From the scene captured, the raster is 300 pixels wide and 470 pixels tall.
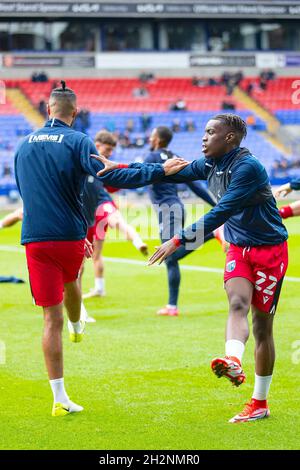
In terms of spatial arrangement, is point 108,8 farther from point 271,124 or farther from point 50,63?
point 271,124

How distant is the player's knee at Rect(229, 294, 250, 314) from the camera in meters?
6.30

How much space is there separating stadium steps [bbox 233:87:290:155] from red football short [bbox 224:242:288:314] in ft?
125

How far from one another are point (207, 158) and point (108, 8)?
145ft

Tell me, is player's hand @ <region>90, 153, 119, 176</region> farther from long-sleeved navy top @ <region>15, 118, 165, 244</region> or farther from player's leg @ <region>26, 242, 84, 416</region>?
player's leg @ <region>26, 242, 84, 416</region>

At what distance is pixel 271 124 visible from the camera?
47.2 meters

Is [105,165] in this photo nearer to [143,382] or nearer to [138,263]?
[143,382]

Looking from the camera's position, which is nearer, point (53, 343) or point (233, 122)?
point (233, 122)

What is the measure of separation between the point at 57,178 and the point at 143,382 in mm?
2148

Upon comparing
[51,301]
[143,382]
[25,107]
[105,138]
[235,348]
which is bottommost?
[25,107]

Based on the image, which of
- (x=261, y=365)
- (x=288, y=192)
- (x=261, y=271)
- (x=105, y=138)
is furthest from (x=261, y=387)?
(x=105, y=138)

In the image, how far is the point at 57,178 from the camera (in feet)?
22.1

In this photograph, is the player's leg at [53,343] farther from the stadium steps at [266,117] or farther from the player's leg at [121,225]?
the stadium steps at [266,117]

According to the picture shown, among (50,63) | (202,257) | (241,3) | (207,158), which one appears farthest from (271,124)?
(207,158)

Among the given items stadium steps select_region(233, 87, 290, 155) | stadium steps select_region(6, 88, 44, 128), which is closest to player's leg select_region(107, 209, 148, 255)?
stadium steps select_region(6, 88, 44, 128)
